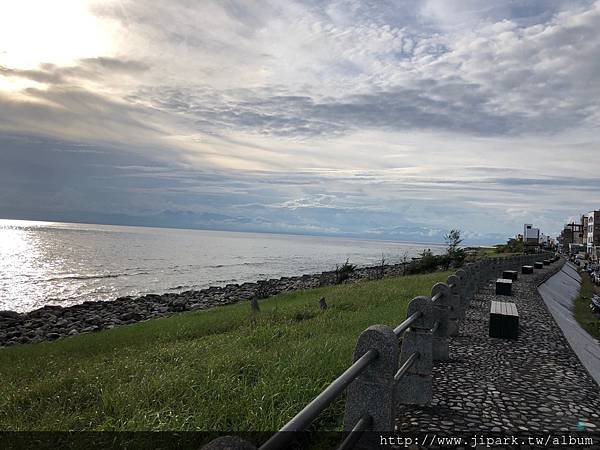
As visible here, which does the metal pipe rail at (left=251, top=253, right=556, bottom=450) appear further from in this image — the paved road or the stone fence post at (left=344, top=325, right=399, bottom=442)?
the paved road

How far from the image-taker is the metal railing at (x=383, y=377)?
2656mm

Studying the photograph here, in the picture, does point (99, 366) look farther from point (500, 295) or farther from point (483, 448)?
point (500, 295)

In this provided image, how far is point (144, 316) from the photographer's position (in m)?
26.4

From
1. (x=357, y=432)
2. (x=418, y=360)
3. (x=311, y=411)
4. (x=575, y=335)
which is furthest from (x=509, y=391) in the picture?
(x=575, y=335)

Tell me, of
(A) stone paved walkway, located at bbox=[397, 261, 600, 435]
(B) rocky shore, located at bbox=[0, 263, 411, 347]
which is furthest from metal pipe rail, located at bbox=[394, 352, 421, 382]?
(B) rocky shore, located at bbox=[0, 263, 411, 347]

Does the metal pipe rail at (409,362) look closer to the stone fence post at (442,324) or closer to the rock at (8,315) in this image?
the stone fence post at (442,324)

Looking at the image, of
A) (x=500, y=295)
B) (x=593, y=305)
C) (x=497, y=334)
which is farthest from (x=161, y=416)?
(x=593, y=305)

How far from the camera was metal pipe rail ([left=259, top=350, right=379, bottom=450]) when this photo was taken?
83.6 inches

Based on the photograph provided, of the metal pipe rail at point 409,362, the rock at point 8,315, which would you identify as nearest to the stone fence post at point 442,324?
the metal pipe rail at point 409,362

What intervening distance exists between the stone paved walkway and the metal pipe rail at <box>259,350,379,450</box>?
2.55 meters

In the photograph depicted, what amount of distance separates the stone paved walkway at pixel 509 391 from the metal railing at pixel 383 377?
41cm

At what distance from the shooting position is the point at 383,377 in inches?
152

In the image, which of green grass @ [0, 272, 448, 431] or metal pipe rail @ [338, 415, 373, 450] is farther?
green grass @ [0, 272, 448, 431]

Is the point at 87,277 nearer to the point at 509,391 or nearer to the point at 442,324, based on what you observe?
the point at 442,324
